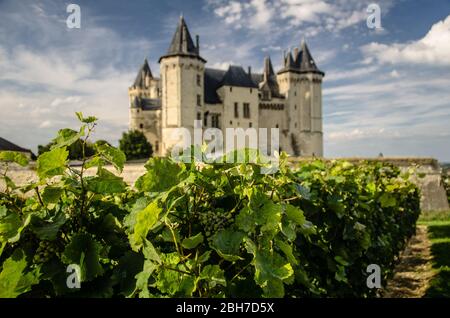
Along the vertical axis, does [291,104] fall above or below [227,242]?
above

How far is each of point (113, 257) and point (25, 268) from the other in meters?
0.27

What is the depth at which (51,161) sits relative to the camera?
1.25m

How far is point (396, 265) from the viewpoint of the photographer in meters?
7.59

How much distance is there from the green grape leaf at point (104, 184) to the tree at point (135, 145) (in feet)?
148

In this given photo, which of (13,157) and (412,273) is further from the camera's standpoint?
(412,273)

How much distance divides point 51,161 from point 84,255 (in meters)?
0.30

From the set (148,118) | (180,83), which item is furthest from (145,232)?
(148,118)

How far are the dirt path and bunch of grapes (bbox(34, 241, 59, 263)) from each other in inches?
206

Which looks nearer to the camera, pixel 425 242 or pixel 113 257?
pixel 113 257

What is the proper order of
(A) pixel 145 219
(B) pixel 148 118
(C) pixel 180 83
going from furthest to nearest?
(B) pixel 148 118
(C) pixel 180 83
(A) pixel 145 219

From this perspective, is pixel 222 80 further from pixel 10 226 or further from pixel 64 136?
pixel 10 226

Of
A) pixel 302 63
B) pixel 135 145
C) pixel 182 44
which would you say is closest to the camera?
pixel 135 145
